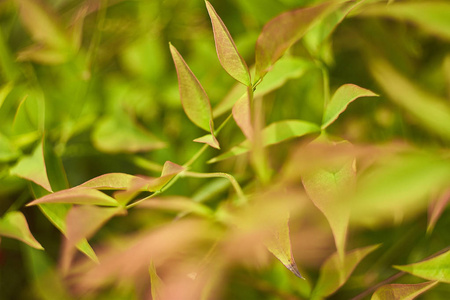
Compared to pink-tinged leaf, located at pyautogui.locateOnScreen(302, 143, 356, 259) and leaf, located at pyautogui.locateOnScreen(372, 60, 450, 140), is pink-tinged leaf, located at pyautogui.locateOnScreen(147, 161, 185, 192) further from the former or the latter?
leaf, located at pyautogui.locateOnScreen(372, 60, 450, 140)

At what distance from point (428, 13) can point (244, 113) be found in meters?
0.15

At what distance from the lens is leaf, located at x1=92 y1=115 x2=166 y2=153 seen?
27cm

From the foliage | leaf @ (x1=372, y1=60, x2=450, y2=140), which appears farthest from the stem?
leaf @ (x1=372, y1=60, x2=450, y2=140)

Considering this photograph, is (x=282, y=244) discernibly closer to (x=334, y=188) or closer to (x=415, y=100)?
(x=334, y=188)

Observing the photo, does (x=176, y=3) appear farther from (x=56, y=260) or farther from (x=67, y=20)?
(x=56, y=260)

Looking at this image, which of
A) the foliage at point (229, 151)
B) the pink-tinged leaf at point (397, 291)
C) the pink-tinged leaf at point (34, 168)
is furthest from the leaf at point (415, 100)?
the pink-tinged leaf at point (34, 168)

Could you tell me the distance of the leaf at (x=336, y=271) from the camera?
22 centimetres

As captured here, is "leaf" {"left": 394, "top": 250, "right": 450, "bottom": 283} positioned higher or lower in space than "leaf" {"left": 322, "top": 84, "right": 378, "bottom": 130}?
lower

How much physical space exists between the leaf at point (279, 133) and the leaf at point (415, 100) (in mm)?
85

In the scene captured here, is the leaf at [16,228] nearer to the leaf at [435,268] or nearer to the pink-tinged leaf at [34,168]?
the pink-tinged leaf at [34,168]

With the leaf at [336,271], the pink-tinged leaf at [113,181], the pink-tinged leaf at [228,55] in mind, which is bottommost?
the leaf at [336,271]

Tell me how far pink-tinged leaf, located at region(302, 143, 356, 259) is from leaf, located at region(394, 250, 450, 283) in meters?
0.05

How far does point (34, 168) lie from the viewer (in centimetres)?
23

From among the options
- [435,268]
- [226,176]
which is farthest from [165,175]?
[435,268]
